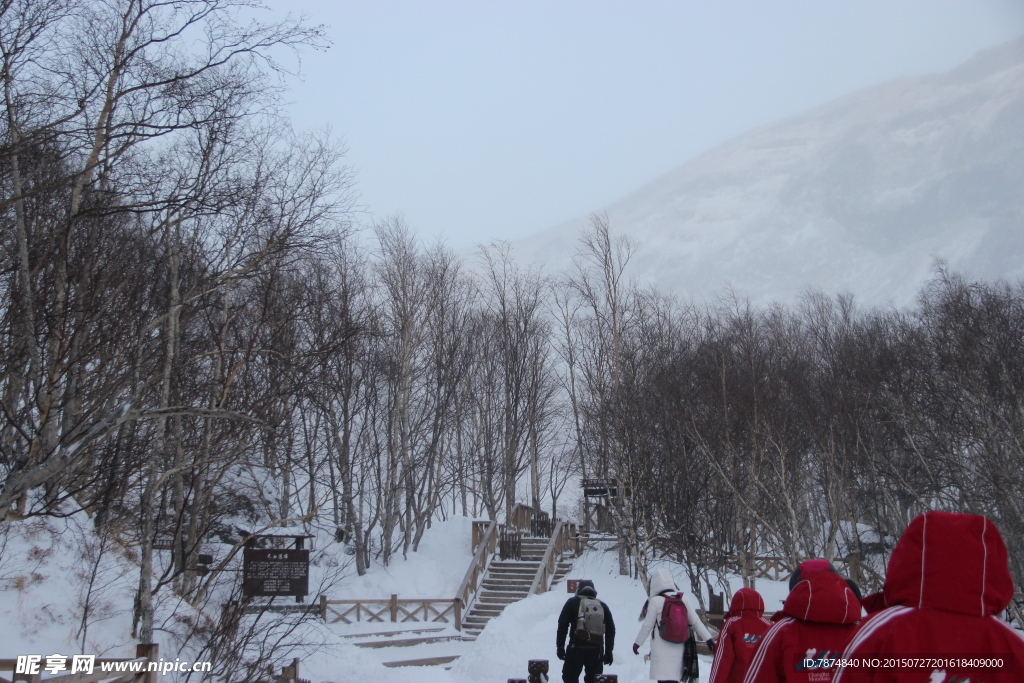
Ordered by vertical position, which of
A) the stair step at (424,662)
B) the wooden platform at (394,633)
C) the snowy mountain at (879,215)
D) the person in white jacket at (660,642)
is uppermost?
the snowy mountain at (879,215)

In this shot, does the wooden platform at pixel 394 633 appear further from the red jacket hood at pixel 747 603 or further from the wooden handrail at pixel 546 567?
the red jacket hood at pixel 747 603

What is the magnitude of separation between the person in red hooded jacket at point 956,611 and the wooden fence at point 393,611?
59.4 ft

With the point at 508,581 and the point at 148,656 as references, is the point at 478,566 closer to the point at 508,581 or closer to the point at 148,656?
the point at 508,581

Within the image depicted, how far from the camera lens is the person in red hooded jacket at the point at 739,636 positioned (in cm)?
526

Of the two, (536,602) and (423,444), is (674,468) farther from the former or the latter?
(423,444)

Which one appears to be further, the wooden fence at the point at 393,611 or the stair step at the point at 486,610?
the stair step at the point at 486,610

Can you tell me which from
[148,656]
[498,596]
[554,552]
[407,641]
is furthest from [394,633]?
[148,656]

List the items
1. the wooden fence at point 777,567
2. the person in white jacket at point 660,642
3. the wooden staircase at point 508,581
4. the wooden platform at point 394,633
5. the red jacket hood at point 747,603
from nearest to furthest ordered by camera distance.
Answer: the red jacket hood at point 747,603 → the person in white jacket at point 660,642 → the wooden platform at point 394,633 → the wooden fence at point 777,567 → the wooden staircase at point 508,581

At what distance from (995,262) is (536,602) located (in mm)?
70974

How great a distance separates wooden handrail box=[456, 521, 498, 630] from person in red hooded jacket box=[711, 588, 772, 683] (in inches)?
602

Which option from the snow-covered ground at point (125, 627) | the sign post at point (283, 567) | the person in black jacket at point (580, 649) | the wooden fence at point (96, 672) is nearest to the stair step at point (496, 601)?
the snow-covered ground at point (125, 627)

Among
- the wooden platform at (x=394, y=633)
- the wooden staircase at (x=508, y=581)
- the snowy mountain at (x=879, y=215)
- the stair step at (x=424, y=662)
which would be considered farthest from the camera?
the snowy mountain at (x=879, y=215)

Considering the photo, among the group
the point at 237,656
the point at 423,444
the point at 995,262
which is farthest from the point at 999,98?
the point at 237,656

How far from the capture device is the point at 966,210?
295ft
